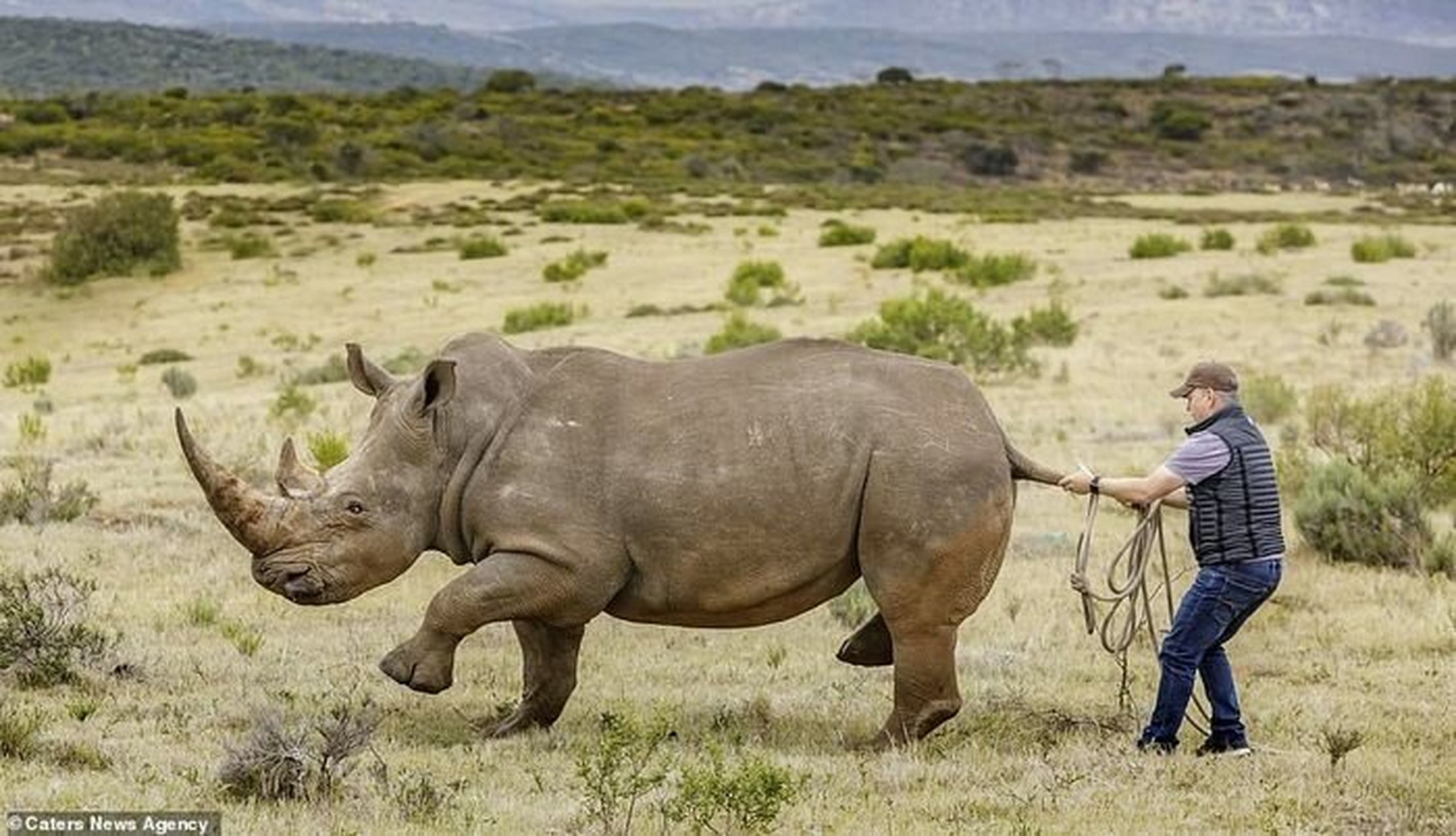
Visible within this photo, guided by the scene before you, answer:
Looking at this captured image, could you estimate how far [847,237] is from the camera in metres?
41.0

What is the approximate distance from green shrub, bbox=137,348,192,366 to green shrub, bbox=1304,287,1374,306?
16583 mm

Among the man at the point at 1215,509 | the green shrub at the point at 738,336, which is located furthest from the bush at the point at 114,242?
the man at the point at 1215,509

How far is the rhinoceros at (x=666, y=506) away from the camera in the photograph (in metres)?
8.27

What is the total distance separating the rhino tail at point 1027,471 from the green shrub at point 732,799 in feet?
7.32

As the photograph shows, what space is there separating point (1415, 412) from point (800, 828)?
10.3 metres

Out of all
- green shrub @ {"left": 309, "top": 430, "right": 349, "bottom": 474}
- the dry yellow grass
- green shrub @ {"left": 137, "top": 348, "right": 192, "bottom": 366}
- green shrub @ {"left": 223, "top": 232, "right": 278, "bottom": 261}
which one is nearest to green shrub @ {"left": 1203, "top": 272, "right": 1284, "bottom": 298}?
the dry yellow grass

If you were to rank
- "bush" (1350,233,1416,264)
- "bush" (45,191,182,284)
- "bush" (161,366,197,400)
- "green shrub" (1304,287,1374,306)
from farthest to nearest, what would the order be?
"bush" (45,191,182,284) < "bush" (1350,233,1416,264) < "green shrub" (1304,287,1374,306) < "bush" (161,366,197,400)

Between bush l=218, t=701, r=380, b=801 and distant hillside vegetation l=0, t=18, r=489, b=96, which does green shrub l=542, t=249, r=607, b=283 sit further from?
distant hillside vegetation l=0, t=18, r=489, b=96

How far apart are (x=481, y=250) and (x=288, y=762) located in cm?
3296

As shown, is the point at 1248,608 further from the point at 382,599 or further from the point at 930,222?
the point at 930,222

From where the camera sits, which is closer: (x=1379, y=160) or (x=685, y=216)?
(x=685, y=216)

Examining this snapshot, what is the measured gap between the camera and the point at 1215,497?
8320 mm

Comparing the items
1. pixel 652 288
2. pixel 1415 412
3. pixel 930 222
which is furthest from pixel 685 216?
pixel 1415 412

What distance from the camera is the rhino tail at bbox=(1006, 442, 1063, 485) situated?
8.62 meters
